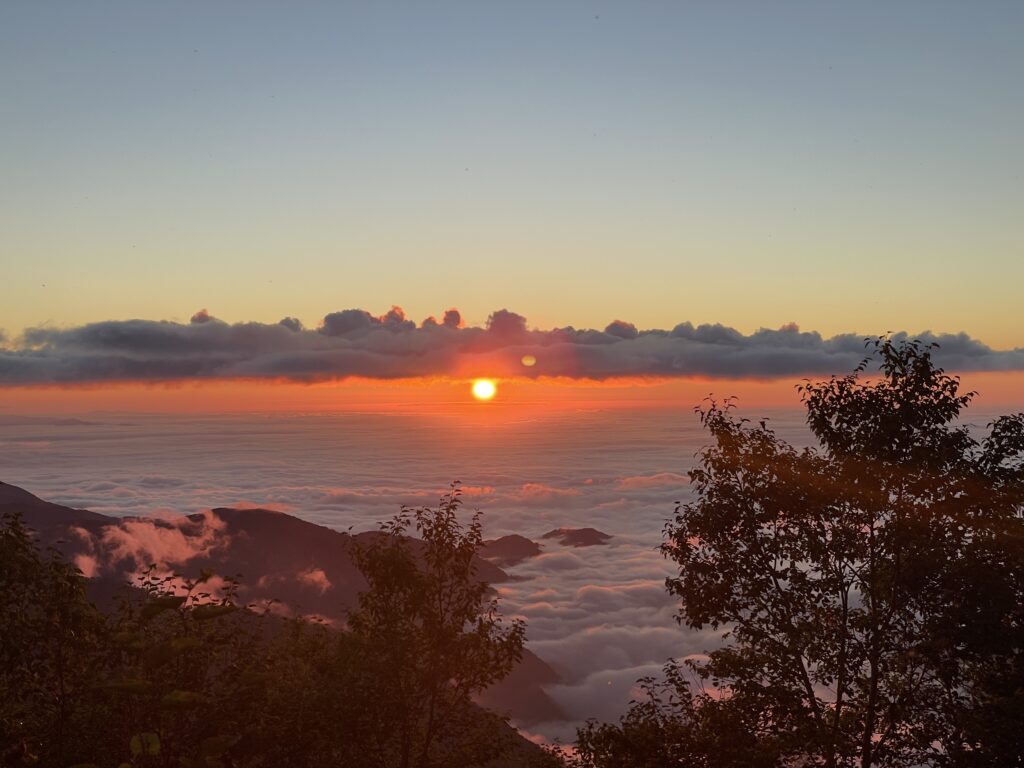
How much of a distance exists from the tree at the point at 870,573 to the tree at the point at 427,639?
5.98m

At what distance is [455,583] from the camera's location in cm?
2491

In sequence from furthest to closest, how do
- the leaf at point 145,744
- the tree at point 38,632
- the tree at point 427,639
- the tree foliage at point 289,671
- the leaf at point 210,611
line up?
the tree at point 427,639, the tree foliage at point 289,671, the tree at point 38,632, the leaf at point 210,611, the leaf at point 145,744

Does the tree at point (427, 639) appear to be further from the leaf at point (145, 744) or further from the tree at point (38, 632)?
the leaf at point (145, 744)

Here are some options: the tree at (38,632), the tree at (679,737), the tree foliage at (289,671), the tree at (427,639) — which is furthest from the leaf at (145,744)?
the tree at (679,737)

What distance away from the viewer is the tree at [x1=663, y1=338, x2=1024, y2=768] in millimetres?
20562

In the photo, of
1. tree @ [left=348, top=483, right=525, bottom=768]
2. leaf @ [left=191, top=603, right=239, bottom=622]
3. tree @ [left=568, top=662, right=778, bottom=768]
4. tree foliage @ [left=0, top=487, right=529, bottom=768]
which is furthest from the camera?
tree @ [left=348, top=483, right=525, bottom=768]

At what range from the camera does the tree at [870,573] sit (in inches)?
810

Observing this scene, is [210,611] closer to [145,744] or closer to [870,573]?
[145,744]

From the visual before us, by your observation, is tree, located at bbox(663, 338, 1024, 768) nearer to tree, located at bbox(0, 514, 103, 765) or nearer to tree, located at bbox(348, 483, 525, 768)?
tree, located at bbox(348, 483, 525, 768)

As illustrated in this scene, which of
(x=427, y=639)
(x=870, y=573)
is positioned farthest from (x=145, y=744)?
(x=870, y=573)

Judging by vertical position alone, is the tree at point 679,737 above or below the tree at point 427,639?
below

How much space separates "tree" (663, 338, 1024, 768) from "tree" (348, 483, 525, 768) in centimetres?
598

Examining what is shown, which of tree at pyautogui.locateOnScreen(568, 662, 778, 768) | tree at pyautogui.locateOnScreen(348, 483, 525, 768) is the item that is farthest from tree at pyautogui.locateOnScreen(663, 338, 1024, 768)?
tree at pyautogui.locateOnScreen(348, 483, 525, 768)

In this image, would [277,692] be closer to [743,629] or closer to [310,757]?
[310,757]
